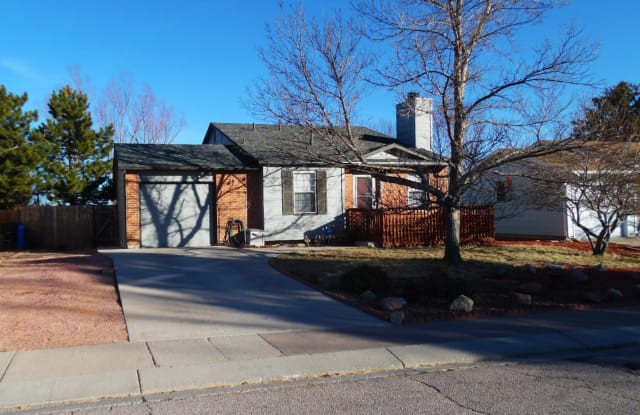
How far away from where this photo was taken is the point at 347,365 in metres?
7.16

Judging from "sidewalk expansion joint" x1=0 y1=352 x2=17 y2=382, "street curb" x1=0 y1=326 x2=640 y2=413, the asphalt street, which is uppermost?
"sidewalk expansion joint" x1=0 y1=352 x2=17 y2=382

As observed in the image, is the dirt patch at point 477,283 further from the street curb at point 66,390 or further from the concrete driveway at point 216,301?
the street curb at point 66,390

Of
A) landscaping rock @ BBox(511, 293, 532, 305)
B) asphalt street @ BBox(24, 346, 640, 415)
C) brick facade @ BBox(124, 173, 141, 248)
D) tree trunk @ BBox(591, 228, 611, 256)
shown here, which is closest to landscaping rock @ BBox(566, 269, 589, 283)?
landscaping rock @ BBox(511, 293, 532, 305)

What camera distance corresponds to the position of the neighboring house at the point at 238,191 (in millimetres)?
18516

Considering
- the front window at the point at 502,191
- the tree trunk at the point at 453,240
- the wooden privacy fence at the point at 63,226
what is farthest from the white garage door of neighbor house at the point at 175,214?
the front window at the point at 502,191

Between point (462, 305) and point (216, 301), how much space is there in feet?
14.3

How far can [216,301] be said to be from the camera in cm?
1070

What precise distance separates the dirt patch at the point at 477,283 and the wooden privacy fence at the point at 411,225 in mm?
2545

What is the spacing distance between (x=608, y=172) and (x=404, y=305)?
29.7ft

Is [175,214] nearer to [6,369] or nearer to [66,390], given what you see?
[6,369]

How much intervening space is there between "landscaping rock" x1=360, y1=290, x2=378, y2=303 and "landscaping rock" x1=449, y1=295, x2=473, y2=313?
4.81 ft

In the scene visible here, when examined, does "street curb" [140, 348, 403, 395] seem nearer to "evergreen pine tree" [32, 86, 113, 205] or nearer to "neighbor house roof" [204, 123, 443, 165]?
"neighbor house roof" [204, 123, 443, 165]

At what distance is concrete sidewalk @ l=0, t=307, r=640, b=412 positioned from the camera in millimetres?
6344

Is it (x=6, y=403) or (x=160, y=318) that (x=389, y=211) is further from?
(x=6, y=403)
